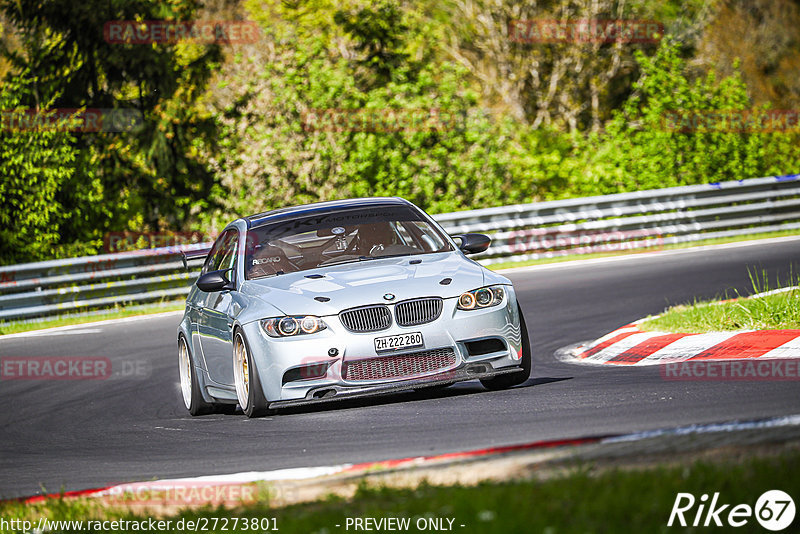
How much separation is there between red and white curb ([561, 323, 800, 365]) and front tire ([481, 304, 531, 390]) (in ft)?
4.77

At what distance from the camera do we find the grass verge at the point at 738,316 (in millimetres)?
10062

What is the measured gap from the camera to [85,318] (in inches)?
736

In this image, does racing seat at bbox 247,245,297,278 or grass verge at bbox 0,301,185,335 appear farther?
grass verge at bbox 0,301,185,335

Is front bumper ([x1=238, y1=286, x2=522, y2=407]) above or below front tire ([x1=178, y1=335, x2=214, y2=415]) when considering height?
above

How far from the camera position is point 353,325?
27.4 feet

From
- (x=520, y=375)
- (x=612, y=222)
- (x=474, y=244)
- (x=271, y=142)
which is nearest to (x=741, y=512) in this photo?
(x=520, y=375)

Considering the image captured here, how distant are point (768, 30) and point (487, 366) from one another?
47354mm

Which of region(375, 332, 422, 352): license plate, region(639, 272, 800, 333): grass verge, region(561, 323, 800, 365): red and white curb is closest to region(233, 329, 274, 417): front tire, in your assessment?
region(375, 332, 422, 352): license plate

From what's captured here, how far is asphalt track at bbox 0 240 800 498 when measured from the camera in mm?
6871

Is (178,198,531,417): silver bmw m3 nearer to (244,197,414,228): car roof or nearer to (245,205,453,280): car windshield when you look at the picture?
(245,205,453,280): car windshield

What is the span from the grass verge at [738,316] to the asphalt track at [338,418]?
3.02 ft

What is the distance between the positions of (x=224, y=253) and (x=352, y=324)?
2.52 metres

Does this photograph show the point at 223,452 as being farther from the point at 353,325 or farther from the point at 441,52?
the point at 441,52

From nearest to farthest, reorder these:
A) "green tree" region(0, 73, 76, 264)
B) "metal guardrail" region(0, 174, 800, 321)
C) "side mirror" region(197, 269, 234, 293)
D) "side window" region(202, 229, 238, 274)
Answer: "side mirror" region(197, 269, 234, 293)
"side window" region(202, 229, 238, 274)
"metal guardrail" region(0, 174, 800, 321)
"green tree" region(0, 73, 76, 264)
